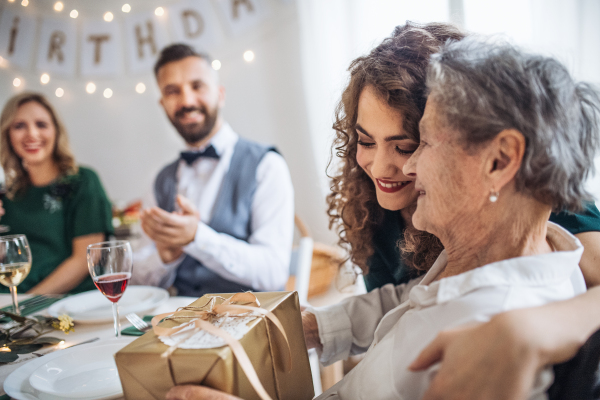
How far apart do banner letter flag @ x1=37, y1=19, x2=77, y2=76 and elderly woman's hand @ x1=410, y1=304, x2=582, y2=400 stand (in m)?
3.77

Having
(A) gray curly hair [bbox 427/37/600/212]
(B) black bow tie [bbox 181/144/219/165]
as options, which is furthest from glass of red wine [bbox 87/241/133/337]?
(B) black bow tie [bbox 181/144/219/165]

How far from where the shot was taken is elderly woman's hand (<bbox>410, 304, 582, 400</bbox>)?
0.46 meters

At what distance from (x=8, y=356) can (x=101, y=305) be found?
35 cm

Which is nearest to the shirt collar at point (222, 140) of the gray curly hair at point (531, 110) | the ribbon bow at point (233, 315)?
the ribbon bow at point (233, 315)

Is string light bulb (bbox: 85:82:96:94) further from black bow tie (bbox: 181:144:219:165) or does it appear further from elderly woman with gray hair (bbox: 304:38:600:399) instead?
elderly woman with gray hair (bbox: 304:38:600:399)

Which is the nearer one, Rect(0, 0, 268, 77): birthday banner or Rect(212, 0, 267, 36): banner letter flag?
Rect(212, 0, 267, 36): banner letter flag

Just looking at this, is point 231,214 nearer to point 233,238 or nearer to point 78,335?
point 233,238

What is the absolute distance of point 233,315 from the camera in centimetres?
69

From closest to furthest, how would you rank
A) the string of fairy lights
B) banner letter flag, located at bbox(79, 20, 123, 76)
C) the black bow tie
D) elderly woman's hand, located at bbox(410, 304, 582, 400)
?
elderly woman's hand, located at bbox(410, 304, 582, 400) < the black bow tie < the string of fairy lights < banner letter flag, located at bbox(79, 20, 123, 76)

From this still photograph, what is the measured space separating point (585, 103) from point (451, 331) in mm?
434

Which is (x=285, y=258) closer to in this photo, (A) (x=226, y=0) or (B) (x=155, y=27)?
(A) (x=226, y=0)

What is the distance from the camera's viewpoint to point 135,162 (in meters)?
3.46

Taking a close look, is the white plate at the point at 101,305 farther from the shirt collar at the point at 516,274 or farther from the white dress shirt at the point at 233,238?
the shirt collar at the point at 516,274

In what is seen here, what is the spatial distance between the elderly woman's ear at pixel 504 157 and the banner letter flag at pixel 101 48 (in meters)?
3.38
